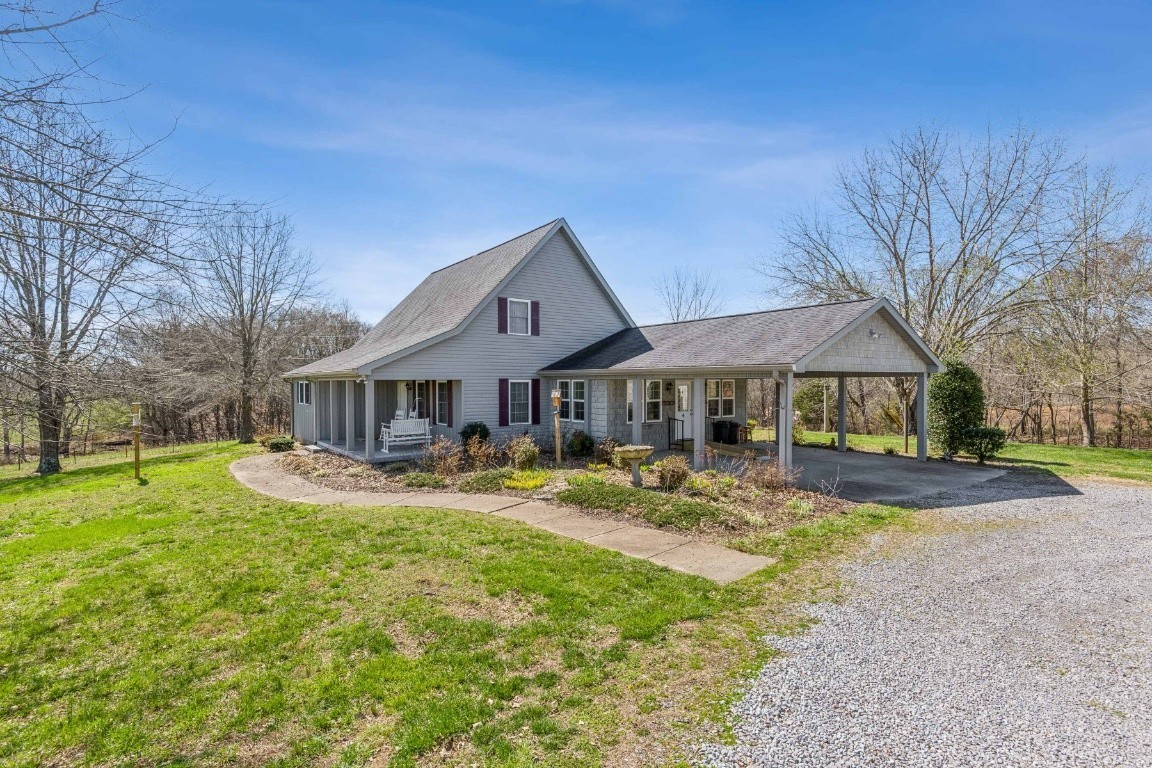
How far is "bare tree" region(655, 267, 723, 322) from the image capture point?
37844 millimetres

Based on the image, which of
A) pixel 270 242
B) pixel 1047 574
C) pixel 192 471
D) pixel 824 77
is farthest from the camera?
pixel 270 242

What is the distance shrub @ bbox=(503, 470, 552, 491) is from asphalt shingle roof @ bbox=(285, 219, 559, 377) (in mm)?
5046

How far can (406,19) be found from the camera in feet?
27.9

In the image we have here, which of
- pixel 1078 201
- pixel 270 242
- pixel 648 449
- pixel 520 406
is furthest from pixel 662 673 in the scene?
pixel 270 242

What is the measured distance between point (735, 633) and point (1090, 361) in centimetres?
2292

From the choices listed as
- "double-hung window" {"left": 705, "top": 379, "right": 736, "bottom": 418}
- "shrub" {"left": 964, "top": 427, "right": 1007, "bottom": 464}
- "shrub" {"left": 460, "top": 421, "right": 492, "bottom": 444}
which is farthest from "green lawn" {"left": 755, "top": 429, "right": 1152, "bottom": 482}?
"shrub" {"left": 460, "top": 421, "right": 492, "bottom": 444}

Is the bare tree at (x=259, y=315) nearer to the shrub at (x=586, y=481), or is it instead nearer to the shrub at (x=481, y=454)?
the shrub at (x=481, y=454)

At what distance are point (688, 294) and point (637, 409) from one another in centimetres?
2550

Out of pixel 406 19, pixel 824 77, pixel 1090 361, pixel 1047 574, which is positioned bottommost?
pixel 1047 574

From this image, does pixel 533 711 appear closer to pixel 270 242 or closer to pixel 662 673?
pixel 662 673

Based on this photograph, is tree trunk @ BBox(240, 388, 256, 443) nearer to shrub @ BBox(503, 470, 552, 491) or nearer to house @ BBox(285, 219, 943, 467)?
house @ BBox(285, 219, 943, 467)

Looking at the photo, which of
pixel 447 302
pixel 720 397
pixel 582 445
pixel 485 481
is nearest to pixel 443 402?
pixel 447 302

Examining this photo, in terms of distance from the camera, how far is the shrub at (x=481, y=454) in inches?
539

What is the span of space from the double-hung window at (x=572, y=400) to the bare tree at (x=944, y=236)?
12.4m
